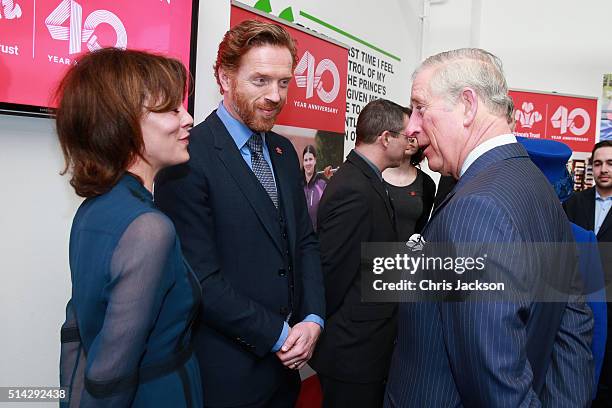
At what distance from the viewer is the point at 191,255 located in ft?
4.66

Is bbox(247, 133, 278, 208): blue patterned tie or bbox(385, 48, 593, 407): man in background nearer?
bbox(385, 48, 593, 407): man in background

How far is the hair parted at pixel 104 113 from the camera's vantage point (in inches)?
42.1

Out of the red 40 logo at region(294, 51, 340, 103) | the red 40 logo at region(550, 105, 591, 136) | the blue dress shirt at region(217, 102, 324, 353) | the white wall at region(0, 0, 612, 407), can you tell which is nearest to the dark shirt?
the red 40 logo at region(294, 51, 340, 103)

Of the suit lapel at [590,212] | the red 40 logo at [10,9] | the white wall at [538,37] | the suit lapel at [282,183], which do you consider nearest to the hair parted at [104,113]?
the suit lapel at [282,183]

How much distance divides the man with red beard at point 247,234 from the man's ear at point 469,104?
2.06ft

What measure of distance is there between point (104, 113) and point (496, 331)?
2.98ft

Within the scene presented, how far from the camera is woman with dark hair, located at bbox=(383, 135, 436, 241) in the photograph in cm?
364

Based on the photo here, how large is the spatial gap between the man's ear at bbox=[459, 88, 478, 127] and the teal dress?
2.49 feet

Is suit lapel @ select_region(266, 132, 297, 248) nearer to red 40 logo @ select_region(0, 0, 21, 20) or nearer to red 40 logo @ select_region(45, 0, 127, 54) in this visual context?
red 40 logo @ select_region(45, 0, 127, 54)

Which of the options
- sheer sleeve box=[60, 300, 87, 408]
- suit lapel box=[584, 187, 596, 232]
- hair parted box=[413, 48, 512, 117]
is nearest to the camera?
sheer sleeve box=[60, 300, 87, 408]

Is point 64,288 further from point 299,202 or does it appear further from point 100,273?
point 100,273

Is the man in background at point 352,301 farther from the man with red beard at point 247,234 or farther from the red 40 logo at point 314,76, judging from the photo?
the red 40 logo at point 314,76

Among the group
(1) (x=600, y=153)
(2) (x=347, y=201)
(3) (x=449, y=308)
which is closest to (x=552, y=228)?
(3) (x=449, y=308)

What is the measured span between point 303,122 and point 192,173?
5.37 ft
